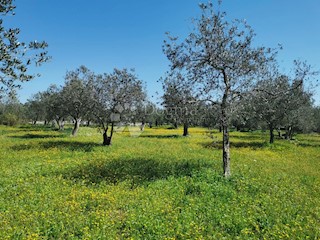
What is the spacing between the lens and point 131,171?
17766mm

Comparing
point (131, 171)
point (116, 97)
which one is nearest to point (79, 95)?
point (116, 97)

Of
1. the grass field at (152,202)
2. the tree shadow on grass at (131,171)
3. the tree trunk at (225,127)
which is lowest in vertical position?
the grass field at (152,202)

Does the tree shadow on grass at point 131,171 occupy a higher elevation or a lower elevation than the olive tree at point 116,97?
lower

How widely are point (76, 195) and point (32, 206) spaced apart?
203cm

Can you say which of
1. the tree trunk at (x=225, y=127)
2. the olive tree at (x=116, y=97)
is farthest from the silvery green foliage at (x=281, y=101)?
the olive tree at (x=116, y=97)

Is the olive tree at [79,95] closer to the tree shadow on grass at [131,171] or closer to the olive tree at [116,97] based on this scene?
the olive tree at [116,97]

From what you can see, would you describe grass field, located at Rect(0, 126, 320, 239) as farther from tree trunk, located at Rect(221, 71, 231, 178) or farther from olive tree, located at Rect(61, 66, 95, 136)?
olive tree, located at Rect(61, 66, 95, 136)

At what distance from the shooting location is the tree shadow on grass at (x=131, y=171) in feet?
51.5

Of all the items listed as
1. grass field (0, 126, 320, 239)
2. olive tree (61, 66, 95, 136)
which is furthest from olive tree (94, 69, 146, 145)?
grass field (0, 126, 320, 239)

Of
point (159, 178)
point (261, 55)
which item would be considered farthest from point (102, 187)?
point (261, 55)

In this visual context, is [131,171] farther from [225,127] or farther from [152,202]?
[225,127]

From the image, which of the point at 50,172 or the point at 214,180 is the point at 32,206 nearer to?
the point at 50,172

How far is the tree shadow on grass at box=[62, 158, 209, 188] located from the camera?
51.5 feet

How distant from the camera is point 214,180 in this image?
15.7 meters
